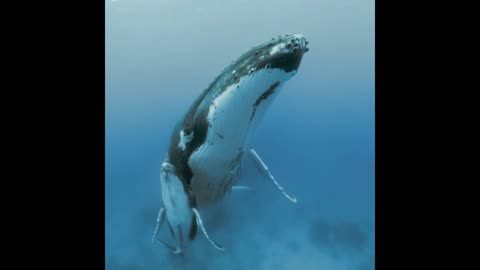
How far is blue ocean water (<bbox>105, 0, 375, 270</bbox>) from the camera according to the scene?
229 inches

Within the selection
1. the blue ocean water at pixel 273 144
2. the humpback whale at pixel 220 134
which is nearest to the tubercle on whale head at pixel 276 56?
the humpback whale at pixel 220 134

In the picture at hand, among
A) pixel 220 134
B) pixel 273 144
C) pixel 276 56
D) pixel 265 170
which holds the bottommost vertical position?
pixel 265 170

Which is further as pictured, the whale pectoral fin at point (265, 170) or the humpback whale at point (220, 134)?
the whale pectoral fin at point (265, 170)

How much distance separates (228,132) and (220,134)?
0.27 feet

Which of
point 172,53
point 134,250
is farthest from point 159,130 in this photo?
point 134,250

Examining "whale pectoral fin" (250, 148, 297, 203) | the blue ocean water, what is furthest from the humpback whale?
the blue ocean water

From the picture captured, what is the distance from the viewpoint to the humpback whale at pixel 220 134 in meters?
4.90

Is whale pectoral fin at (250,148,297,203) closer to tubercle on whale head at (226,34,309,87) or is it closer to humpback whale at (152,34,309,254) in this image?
humpback whale at (152,34,309,254)

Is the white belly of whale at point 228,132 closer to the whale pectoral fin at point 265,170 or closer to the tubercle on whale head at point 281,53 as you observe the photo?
the tubercle on whale head at point 281,53

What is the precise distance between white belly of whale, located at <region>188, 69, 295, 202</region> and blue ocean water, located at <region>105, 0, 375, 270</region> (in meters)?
0.32

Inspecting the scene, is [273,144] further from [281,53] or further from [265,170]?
[281,53]

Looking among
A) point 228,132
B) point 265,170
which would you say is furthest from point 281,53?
point 265,170

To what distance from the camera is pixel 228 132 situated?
524 cm

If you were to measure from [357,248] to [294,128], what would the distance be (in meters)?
1.47
